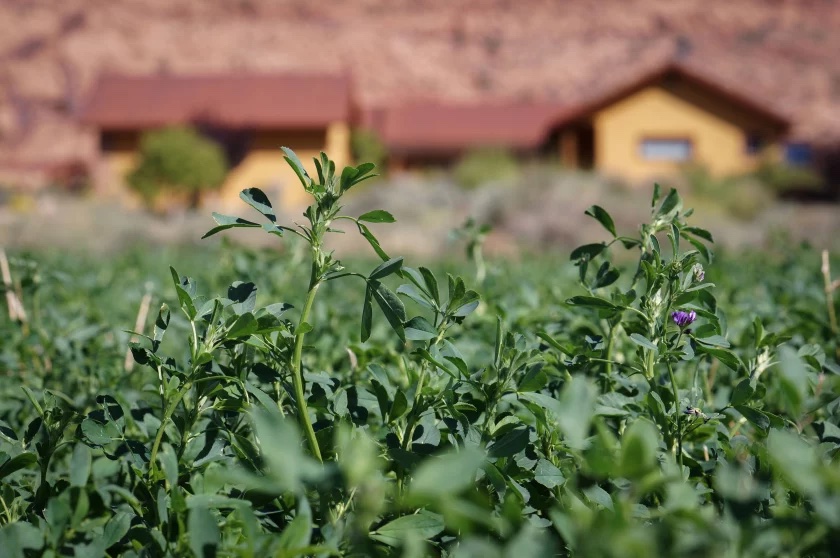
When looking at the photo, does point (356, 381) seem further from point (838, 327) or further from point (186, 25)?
point (186, 25)

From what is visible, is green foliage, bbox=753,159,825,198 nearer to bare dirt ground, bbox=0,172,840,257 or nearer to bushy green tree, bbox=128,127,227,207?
bare dirt ground, bbox=0,172,840,257

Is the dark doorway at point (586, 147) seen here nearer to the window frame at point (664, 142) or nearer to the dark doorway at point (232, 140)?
the window frame at point (664, 142)

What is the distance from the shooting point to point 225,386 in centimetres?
109

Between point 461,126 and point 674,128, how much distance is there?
9762mm

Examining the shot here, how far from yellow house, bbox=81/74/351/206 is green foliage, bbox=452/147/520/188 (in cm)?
624

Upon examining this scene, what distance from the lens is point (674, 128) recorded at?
21984 mm

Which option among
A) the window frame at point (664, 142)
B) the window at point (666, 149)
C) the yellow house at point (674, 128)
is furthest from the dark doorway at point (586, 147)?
the window at point (666, 149)

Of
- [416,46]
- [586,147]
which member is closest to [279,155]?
[586,147]

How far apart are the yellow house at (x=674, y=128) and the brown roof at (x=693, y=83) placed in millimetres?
31

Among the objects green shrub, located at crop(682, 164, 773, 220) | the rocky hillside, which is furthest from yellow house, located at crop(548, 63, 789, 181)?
the rocky hillside

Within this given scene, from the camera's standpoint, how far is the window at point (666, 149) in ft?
73.3

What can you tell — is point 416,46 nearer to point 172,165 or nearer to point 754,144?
point 172,165

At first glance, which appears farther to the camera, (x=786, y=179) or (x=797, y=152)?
(x=797, y=152)

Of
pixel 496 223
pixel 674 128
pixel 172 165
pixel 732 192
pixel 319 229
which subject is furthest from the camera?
pixel 172 165
